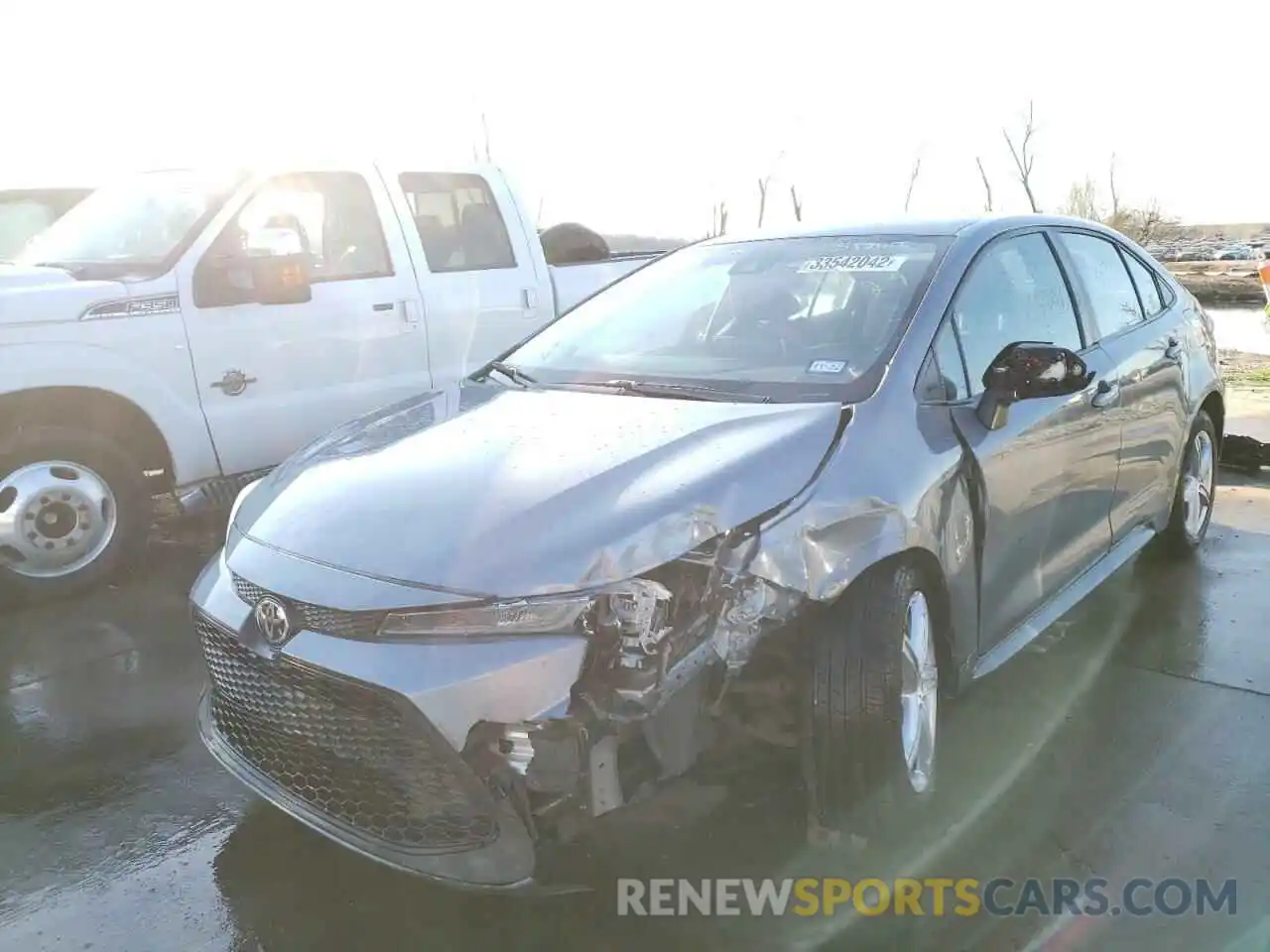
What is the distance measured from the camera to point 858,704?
265cm

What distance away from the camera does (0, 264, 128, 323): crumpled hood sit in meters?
4.80

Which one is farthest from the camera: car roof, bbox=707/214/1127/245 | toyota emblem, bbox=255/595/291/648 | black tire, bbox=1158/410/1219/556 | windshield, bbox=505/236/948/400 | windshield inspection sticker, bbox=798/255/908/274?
black tire, bbox=1158/410/1219/556

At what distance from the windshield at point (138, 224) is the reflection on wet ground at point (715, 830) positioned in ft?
6.74

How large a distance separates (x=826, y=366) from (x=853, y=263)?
630mm

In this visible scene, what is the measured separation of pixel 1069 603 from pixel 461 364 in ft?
11.9

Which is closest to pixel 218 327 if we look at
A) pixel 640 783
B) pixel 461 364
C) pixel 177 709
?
pixel 461 364

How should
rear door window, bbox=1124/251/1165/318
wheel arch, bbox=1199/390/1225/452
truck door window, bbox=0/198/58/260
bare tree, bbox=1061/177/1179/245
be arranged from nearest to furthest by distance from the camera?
1. rear door window, bbox=1124/251/1165/318
2. wheel arch, bbox=1199/390/1225/452
3. truck door window, bbox=0/198/58/260
4. bare tree, bbox=1061/177/1179/245

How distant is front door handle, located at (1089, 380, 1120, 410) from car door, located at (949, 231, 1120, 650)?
0.01 meters

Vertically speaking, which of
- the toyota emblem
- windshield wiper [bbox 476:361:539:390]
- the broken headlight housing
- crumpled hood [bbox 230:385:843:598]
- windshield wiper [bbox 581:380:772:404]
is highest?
windshield wiper [bbox 581:380:772:404]

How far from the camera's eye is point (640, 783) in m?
2.38

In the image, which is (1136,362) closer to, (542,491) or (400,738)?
(542,491)

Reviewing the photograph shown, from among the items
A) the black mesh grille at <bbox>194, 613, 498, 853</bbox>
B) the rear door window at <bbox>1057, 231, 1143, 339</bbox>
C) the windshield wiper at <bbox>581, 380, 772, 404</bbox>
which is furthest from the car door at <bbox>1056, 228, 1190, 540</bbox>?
the black mesh grille at <bbox>194, 613, 498, 853</bbox>

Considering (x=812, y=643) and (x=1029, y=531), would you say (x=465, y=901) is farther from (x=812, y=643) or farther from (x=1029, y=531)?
(x=1029, y=531)

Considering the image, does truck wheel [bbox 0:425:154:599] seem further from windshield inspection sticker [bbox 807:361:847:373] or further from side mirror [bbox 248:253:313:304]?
windshield inspection sticker [bbox 807:361:847:373]
